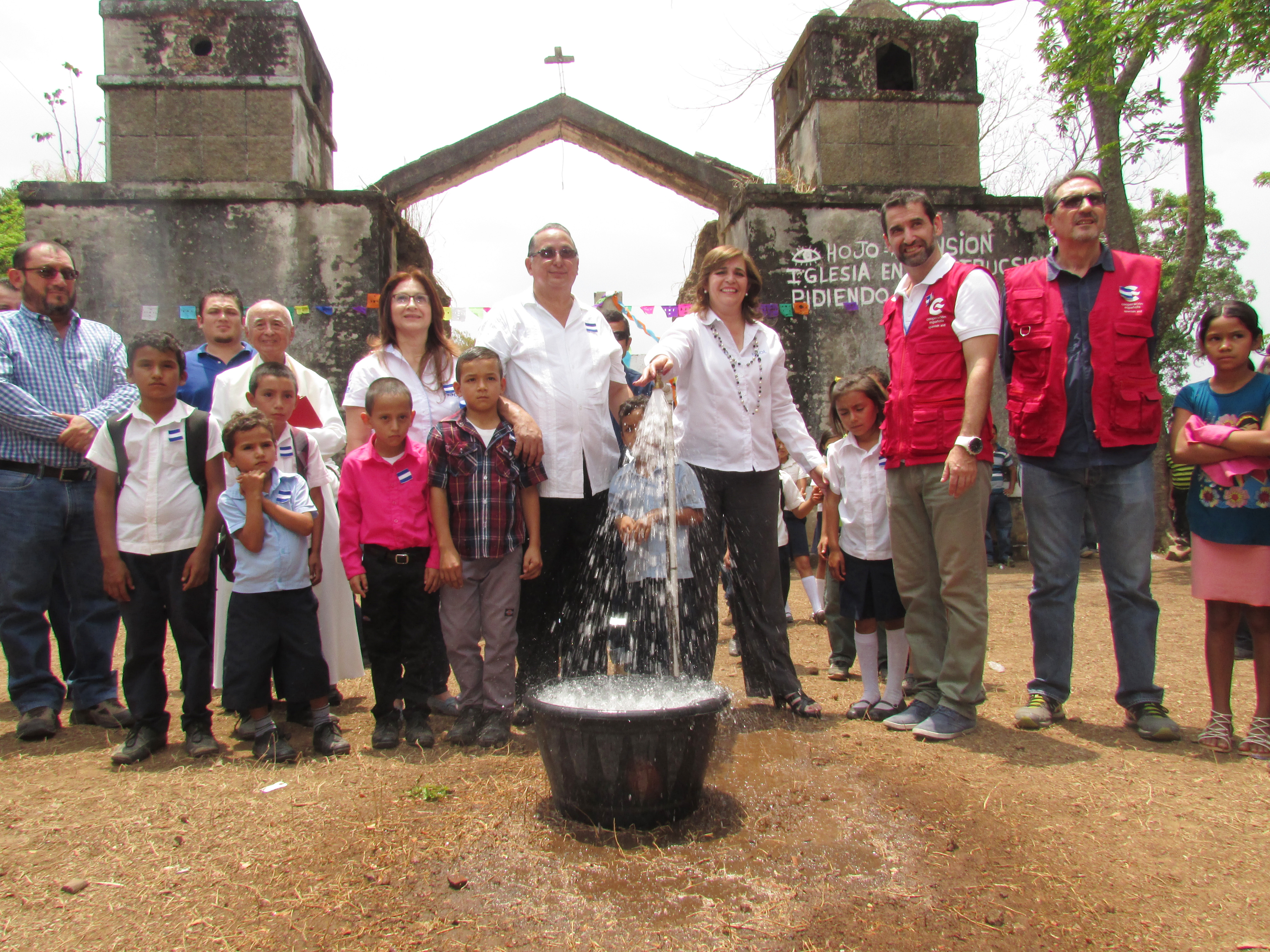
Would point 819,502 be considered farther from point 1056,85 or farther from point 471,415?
point 1056,85

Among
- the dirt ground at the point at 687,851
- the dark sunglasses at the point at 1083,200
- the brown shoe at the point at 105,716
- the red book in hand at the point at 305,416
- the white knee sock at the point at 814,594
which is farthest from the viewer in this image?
the white knee sock at the point at 814,594

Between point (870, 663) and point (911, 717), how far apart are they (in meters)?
0.38

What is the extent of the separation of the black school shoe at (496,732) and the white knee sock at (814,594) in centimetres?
370

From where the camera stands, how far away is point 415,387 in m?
4.10

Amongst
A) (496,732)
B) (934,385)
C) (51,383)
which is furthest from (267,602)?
(934,385)

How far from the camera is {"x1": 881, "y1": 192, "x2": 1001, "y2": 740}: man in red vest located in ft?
11.7

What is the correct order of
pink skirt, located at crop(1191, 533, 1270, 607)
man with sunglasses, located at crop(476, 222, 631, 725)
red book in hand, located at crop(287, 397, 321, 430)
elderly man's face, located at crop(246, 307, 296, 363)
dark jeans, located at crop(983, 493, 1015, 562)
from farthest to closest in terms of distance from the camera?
dark jeans, located at crop(983, 493, 1015, 562), red book in hand, located at crop(287, 397, 321, 430), elderly man's face, located at crop(246, 307, 296, 363), man with sunglasses, located at crop(476, 222, 631, 725), pink skirt, located at crop(1191, 533, 1270, 607)

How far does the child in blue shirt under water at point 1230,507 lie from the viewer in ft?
10.9

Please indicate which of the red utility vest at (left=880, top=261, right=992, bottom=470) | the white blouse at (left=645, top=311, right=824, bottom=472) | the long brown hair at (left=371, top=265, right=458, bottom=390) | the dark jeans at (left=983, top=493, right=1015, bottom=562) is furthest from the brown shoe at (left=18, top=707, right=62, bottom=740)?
the dark jeans at (left=983, top=493, right=1015, bottom=562)

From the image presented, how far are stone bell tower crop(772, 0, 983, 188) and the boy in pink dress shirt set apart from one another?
22.9 ft

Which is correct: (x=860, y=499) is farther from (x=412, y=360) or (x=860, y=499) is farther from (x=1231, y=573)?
(x=412, y=360)

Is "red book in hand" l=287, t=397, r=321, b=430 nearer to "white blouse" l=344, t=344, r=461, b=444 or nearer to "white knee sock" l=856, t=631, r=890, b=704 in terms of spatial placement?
"white blouse" l=344, t=344, r=461, b=444

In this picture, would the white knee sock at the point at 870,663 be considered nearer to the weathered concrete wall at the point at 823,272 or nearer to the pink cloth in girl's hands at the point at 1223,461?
the pink cloth in girl's hands at the point at 1223,461

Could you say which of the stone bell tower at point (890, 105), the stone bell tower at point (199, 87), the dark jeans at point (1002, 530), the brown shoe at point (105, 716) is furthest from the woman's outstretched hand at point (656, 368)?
the dark jeans at point (1002, 530)
